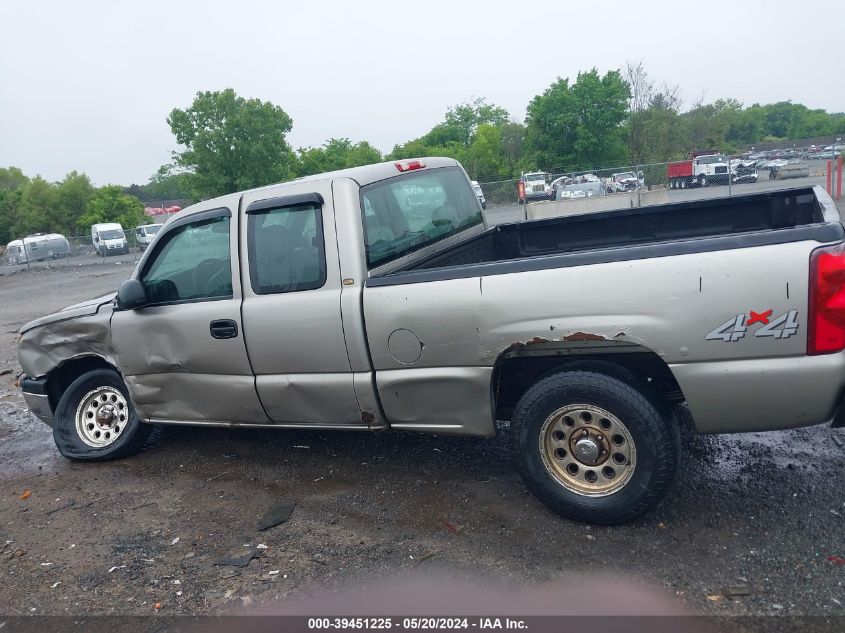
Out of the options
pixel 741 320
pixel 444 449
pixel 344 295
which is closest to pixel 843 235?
pixel 741 320

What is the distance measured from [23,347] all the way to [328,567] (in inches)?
137

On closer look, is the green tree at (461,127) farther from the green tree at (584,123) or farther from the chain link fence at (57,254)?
the chain link fence at (57,254)

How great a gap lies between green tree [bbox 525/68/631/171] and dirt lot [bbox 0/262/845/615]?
41621 millimetres

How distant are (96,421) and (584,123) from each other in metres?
43.8

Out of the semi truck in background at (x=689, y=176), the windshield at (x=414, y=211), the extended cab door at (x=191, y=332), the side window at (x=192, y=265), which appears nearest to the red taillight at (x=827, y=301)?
the windshield at (x=414, y=211)

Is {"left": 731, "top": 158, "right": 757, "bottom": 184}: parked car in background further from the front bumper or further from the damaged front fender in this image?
the front bumper

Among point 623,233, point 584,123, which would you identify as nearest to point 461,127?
point 584,123

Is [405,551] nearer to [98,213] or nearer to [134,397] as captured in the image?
[134,397]

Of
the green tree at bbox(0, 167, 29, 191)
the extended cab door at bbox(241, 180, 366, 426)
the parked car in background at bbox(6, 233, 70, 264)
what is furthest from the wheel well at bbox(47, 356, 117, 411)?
the green tree at bbox(0, 167, 29, 191)

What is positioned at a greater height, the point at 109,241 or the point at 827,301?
the point at 109,241

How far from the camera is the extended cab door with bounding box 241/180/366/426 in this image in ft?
13.5

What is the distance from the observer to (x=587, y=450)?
139 inches

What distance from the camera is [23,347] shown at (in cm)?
542

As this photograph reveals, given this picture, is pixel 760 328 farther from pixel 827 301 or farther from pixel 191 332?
pixel 191 332
